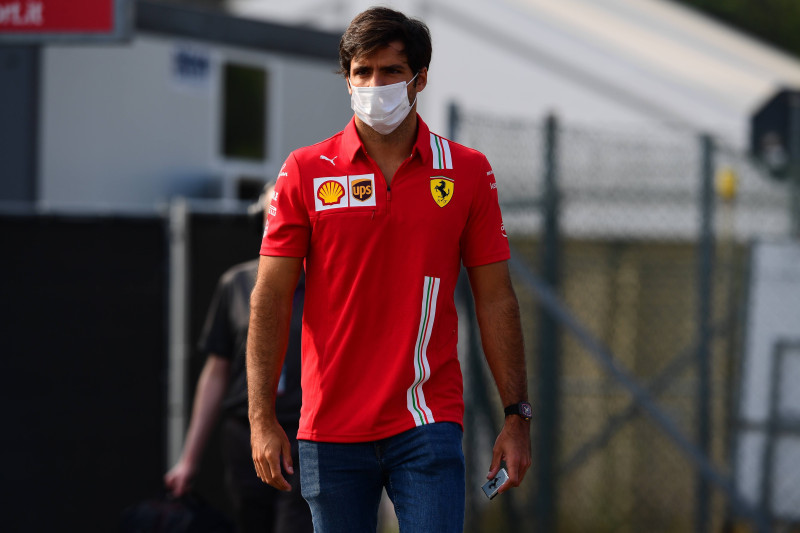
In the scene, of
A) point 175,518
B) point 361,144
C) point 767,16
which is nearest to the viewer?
point 361,144

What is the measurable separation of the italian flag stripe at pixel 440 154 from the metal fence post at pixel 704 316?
431 centimetres

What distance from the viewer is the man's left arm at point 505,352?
3.43 meters

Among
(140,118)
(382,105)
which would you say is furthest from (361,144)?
(140,118)

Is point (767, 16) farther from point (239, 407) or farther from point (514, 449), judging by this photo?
point (514, 449)

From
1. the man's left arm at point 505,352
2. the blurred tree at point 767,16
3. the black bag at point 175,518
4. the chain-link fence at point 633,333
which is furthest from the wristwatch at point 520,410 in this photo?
the blurred tree at point 767,16

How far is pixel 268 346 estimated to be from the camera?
11.0 ft

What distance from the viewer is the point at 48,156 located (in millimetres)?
9336

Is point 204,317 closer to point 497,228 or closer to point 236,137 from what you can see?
point 497,228

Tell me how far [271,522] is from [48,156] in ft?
17.4

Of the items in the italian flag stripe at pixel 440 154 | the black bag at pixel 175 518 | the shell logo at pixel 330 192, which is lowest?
the black bag at pixel 175 518

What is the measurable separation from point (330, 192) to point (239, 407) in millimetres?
1916

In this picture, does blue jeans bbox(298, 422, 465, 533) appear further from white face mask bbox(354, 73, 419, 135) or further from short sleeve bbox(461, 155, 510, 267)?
white face mask bbox(354, 73, 419, 135)

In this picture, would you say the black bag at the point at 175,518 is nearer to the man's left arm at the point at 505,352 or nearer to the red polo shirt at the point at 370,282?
the red polo shirt at the point at 370,282

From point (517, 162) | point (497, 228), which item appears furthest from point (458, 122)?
point (497, 228)
